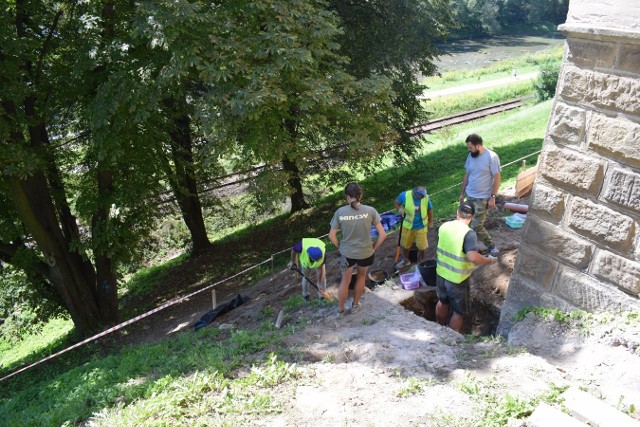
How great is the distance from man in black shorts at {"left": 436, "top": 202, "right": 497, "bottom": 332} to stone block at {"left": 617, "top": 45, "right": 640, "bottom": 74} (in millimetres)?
2210

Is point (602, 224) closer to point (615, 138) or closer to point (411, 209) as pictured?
point (615, 138)

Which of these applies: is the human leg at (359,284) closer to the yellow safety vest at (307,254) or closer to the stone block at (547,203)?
the yellow safety vest at (307,254)

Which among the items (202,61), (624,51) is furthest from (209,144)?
(624,51)

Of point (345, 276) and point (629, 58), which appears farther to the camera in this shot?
point (345, 276)

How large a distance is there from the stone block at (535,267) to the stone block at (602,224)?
50 centimetres

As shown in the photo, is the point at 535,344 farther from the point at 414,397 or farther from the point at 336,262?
the point at 336,262

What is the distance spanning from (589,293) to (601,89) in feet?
5.96

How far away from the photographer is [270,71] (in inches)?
328

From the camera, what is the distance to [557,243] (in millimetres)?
5254

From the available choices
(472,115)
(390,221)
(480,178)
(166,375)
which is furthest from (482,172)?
(472,115)

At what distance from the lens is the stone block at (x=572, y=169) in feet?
15.7

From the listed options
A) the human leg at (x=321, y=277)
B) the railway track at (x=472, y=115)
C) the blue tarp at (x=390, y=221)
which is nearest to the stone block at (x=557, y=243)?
the human leg at (x=321, y=277)

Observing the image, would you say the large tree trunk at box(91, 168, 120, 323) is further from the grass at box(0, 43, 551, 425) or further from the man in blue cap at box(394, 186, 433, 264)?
the man in blue cap at box(394, 186, 433, 264)

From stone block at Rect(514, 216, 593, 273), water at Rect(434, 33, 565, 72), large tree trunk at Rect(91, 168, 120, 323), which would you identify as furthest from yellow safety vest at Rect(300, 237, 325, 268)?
water at Rect(434, 33, 565, 72)
